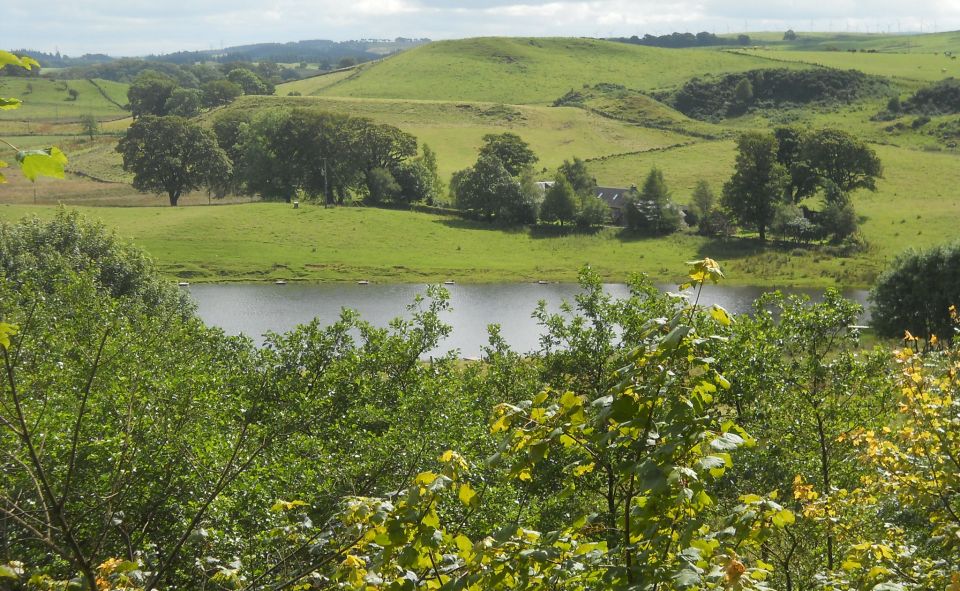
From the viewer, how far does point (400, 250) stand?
280ft

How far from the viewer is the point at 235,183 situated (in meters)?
110

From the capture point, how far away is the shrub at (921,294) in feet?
159

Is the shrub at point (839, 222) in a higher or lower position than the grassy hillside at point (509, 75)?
lower

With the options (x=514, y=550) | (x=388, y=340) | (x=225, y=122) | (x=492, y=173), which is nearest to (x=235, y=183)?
(x=225, y=122)

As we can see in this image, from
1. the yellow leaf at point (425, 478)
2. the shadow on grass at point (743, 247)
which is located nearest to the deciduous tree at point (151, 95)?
the shadow on grass at point (743, 247)

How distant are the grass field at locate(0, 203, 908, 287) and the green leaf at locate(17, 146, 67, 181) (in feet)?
242

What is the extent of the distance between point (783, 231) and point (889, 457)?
265 ft

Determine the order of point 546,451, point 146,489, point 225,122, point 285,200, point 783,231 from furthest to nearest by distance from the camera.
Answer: point 225,122 → point 285,200 → point 783,231 → point 146,489 → point 546,451

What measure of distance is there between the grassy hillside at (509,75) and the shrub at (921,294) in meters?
120

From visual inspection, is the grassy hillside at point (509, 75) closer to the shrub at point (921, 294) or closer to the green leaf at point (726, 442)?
the shrub at point (921, 294)

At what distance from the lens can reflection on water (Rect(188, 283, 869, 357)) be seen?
59125mm

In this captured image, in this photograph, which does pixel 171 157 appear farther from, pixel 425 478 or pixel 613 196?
pixel 425 478

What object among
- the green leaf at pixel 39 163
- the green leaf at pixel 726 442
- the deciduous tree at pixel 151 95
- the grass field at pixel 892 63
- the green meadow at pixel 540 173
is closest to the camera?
the green leaf at pixel 39 163

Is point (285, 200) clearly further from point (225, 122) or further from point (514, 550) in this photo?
point (514, 550)
